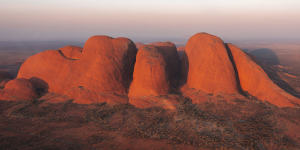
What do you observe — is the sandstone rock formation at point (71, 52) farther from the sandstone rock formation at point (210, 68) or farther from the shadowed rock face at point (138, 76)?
the sandstone rock formation at point (210, 68)

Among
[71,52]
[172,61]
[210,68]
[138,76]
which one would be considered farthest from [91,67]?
[210,68]

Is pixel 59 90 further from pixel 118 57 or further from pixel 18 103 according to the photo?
pixel 118 57

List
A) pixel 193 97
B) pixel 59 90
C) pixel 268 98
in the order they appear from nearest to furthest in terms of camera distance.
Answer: pixel 268 98 < pixel 193 97 < pixel 59 90

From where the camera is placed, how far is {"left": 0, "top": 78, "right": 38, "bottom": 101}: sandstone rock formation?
A: 10508mm

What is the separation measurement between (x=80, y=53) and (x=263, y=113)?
12518 millimetres

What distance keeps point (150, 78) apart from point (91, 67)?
428cm

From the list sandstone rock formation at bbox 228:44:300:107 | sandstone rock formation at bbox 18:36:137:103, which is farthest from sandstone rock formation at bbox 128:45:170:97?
sandstone rock formation at bbox 228:44:300:107

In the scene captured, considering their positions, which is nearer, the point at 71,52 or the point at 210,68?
the point at 210,68

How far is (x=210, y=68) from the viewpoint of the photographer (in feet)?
36.4

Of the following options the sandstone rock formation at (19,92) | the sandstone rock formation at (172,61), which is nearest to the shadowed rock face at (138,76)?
the sandstone rock formation at (19,92)

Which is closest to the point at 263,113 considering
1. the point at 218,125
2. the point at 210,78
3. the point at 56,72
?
the point at 218,125

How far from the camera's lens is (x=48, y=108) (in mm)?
9680

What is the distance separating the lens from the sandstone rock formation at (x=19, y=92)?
34.5 ft

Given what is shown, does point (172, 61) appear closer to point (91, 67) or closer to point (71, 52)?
point (91, 67)
